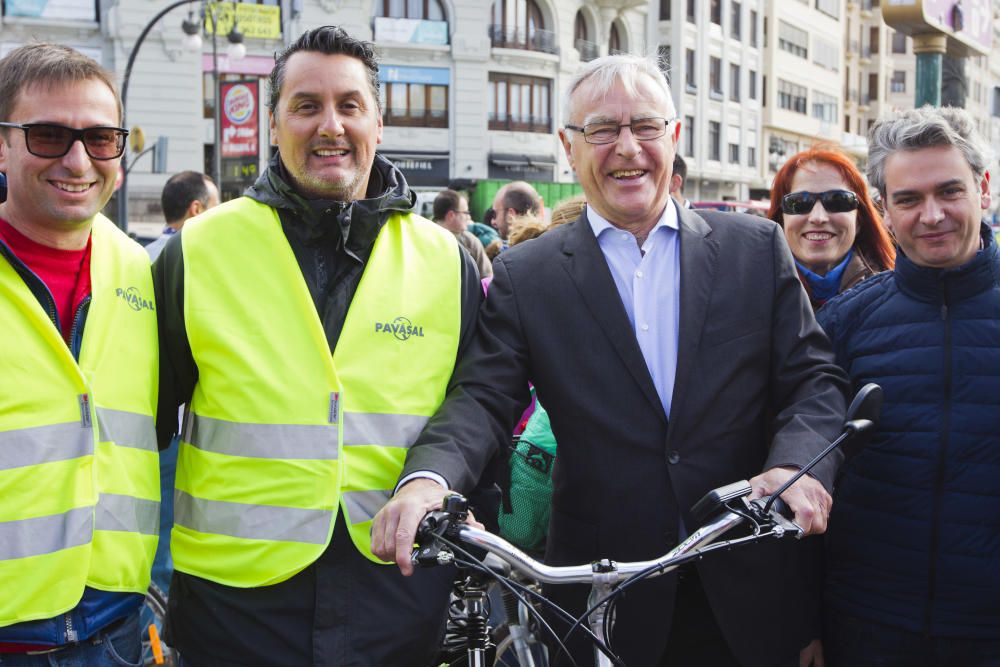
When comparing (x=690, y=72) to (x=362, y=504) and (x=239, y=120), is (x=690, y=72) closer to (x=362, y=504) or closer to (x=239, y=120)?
(x=239, y=120)

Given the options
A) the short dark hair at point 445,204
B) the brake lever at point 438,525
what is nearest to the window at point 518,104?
the short dark hair at point 445,204

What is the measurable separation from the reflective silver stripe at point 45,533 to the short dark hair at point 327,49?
4.39 feet

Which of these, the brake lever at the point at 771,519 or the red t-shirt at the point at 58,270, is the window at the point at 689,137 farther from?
the brake lever at the point at 771,519

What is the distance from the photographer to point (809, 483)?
8.39 ft

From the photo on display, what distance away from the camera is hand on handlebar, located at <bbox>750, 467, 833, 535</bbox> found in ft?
8.14

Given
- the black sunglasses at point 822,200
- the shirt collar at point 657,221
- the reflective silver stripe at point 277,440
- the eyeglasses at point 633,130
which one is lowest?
the reflective silver stripe at point 277,440

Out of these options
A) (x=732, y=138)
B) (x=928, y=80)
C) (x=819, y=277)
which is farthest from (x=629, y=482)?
(x=732, y=138)

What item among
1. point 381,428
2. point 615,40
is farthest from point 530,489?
point 615,40

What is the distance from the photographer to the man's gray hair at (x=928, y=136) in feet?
10.3

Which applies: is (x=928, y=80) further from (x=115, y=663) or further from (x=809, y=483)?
(x=115, y=663)

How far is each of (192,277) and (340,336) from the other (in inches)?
18.0

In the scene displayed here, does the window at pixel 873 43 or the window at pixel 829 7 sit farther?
the window at pixel 873 43

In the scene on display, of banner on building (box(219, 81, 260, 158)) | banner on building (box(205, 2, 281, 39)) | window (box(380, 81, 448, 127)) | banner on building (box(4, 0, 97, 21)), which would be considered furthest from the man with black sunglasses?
window (box(380, 81, 448, 127))

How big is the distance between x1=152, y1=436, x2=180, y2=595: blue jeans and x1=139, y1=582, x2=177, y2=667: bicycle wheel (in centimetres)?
9
